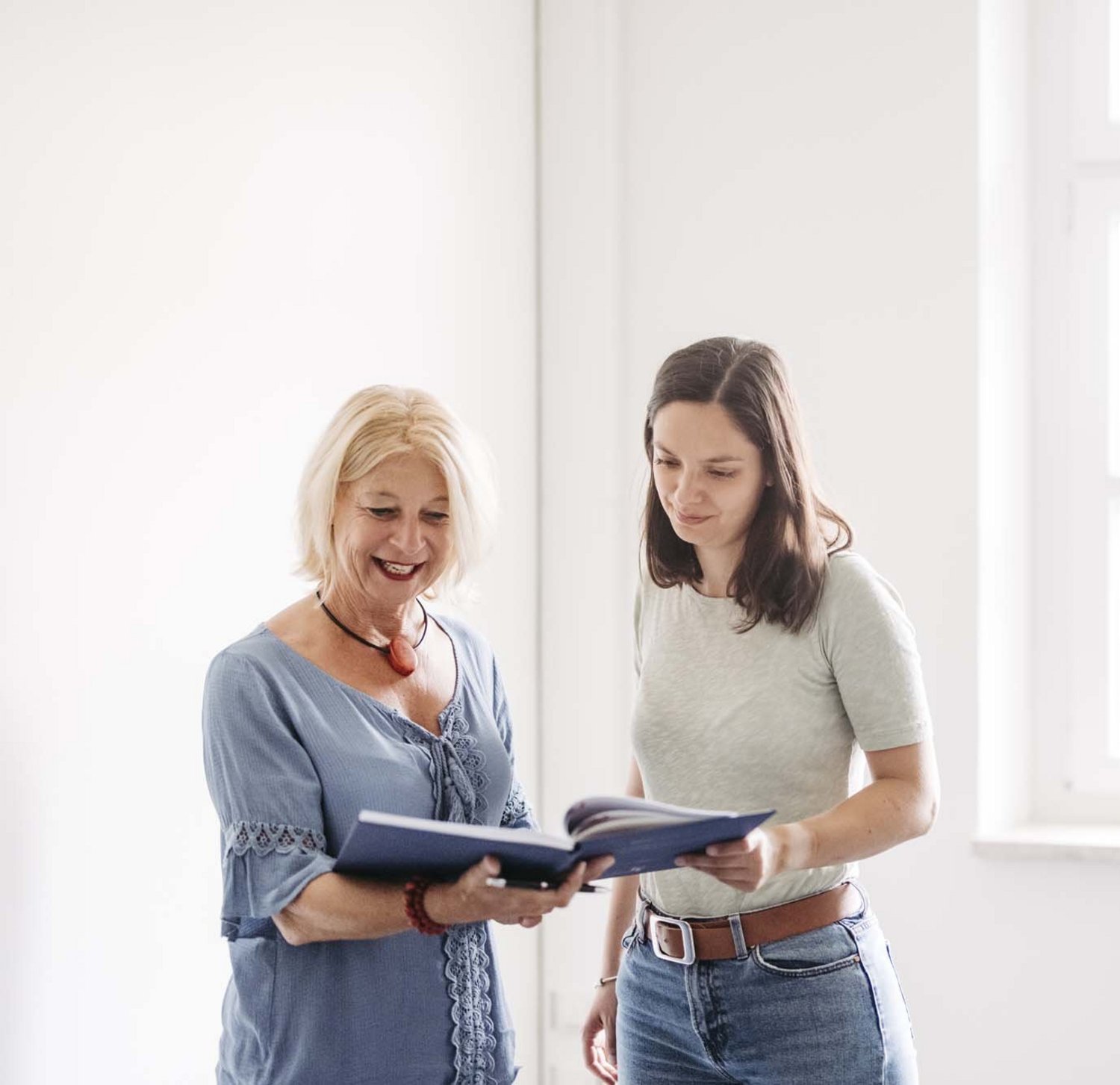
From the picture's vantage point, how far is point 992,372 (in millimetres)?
2658

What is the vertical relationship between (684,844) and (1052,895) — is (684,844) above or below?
above

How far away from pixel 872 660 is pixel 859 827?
18 centimetres

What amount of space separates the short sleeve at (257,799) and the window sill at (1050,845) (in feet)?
5.31

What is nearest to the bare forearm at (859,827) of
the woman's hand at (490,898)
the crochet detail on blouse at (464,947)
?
the woman's hand at (490,898)

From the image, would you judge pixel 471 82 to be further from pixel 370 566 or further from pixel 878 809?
pixel 878 809

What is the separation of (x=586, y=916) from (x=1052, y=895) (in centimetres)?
91

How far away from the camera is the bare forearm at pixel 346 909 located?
128cm

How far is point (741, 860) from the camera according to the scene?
1290 millimetres

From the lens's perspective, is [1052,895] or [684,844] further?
[1052,895]

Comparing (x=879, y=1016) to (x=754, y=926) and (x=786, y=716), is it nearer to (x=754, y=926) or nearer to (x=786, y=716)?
(x=754, y=926)

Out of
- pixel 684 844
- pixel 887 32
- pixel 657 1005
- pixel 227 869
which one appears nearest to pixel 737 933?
pixel 657 1005

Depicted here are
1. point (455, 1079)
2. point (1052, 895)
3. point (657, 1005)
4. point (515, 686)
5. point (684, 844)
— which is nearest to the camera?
point (684, 844)

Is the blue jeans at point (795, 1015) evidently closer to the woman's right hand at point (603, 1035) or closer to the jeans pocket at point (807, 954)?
the jeans pocket at point (807, 954)

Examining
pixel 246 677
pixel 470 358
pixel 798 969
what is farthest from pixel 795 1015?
pixel 470 358
